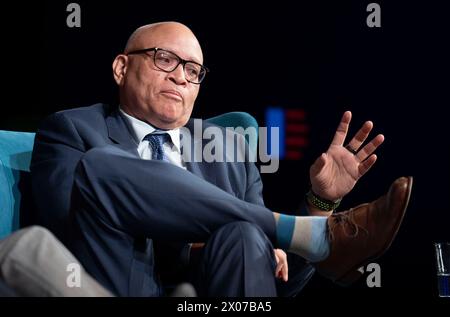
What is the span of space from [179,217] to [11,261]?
15.2 inches

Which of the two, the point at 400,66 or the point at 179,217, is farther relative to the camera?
the point at 400,66

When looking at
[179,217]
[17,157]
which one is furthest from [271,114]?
[179,217]

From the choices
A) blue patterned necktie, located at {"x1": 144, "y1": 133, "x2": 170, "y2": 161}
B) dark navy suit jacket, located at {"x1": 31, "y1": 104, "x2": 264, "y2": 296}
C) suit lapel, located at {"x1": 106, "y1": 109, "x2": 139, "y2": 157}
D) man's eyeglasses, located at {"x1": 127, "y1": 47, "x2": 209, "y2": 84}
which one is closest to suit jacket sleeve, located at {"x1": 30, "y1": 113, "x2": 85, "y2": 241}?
dark navy suit jacket, located at {"x1": 31, "y1": 104, "x2": 264, "y2": 296}

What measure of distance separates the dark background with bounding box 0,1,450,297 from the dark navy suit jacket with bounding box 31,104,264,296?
0.60 meters

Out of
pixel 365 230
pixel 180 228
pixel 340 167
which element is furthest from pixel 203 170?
pixel 365 230

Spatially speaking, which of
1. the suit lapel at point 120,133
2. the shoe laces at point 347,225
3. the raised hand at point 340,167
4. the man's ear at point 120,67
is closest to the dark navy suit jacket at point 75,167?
the suit lapel at point 120,133

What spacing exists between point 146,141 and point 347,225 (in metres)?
0.73

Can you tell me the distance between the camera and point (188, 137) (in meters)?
2.11

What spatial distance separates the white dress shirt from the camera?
1.99 meters

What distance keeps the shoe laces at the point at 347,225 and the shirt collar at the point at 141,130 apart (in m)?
0.67

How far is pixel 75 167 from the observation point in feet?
5.73

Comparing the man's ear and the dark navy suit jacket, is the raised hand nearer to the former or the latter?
the dark navy suit jacket
